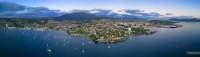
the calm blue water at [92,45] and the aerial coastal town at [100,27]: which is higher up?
the aerial coastal town at [100,27]

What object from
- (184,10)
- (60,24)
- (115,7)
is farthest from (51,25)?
(184,10)

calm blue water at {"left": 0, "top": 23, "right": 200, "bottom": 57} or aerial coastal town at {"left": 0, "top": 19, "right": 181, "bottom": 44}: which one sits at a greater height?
aerial coastal town at {"left": 0, "top": 19, "right": 181, "bottom": 44}

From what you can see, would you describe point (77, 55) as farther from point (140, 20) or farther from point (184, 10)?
point (184, 10)

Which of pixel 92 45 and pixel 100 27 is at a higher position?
pixel 100 27
